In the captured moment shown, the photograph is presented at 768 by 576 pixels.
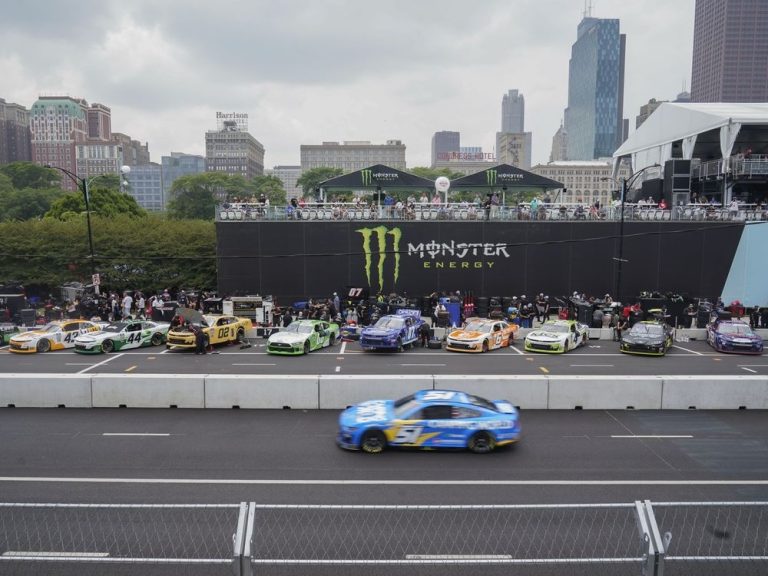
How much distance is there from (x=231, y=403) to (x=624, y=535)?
9.68 meters

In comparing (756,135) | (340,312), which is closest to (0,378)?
(340,312)

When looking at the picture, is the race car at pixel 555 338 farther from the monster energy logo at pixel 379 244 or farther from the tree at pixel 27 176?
the tree at pixel 27 176

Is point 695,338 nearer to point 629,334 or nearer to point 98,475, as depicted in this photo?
point 629,334

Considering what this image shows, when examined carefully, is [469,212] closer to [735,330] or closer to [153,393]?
[735,330]

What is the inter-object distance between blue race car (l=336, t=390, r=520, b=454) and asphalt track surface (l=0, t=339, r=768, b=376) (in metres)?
6.94

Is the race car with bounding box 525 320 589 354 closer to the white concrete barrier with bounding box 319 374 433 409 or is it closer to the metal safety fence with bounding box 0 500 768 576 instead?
the white concrete barrier with bounding box 319 374 433 409

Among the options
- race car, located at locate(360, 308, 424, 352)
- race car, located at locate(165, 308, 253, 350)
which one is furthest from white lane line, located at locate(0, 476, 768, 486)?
race car, located at locate(165, 308, 253, 350)

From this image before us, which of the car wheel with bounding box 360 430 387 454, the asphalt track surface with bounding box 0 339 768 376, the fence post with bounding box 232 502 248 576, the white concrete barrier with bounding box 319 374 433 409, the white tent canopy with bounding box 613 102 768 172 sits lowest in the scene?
the asphalt track surface with bounding box 0 339 768 376

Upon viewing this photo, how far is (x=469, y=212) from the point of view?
33938mm

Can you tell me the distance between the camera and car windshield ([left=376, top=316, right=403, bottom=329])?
23.6 meters

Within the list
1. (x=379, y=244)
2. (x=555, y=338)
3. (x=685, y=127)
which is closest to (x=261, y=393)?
(x=555, y=338)

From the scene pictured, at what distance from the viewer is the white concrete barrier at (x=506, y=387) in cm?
1452

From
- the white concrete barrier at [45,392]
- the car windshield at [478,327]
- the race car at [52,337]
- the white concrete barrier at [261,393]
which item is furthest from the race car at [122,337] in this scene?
the car windshield at [478,327]

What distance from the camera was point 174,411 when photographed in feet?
47.2
